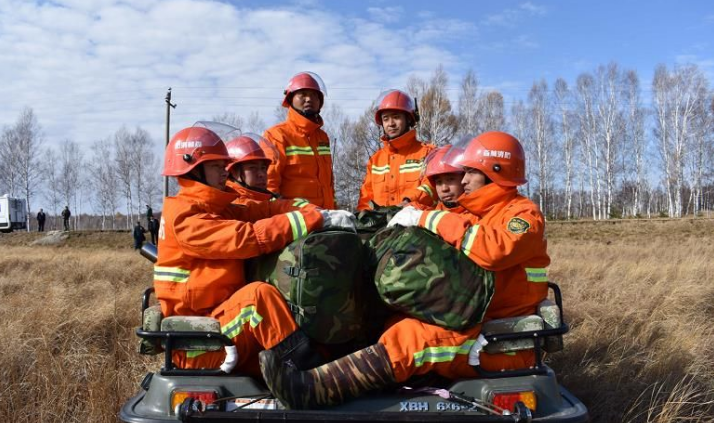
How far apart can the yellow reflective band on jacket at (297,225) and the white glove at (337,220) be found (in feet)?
0.49

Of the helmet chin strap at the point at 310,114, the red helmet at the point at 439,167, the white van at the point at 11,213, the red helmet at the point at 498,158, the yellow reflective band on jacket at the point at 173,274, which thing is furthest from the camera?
the white van at the point at 11,213

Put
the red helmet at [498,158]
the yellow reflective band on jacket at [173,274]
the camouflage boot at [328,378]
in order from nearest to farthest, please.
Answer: the camouflage boot at [328,378] < the yellow reflective band on jacket at [173,274] < the red helmet at [498,158]

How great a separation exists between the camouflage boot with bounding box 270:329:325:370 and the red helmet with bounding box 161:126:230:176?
1214 millimetres

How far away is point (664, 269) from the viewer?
9742mm

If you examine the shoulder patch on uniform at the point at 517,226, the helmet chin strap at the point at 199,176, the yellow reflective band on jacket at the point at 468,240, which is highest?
the helmet chin strap at the point at 199,176

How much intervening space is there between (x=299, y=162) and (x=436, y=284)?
2.68m

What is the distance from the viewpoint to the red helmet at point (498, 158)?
11.0 feet

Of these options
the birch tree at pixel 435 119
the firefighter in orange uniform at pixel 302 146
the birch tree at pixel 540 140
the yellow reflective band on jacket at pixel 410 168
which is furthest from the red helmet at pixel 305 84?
the birch tree at pixel 540 140

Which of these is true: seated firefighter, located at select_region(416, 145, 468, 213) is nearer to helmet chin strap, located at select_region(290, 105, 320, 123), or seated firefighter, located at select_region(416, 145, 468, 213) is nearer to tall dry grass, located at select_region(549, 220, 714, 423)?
helmet chin strap, located at select_region(290, 105, 320, 123)

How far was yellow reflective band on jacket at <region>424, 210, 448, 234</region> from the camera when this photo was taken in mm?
3027

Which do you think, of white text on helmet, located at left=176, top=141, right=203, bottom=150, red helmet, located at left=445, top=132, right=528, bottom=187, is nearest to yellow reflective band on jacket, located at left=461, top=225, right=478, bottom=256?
red helmet, located at left=445, top=132, right=528, bottom=187

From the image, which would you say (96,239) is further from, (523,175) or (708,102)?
(708,102)

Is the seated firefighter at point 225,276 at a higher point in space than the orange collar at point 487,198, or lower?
lower

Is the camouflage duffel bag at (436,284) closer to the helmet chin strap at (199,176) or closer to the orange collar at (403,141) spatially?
the helmet chin strap at (199,176)
